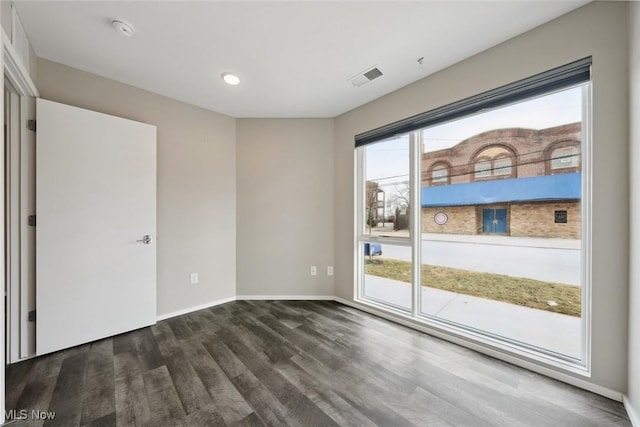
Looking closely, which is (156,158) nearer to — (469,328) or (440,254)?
(440,254)

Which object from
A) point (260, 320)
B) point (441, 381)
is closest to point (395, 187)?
point (441, 381)

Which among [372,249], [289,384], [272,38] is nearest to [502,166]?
[372,249]

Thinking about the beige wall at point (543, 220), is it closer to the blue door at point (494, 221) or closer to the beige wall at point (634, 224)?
the blue door at point (494, 221)

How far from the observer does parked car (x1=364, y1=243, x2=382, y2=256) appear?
2979mm

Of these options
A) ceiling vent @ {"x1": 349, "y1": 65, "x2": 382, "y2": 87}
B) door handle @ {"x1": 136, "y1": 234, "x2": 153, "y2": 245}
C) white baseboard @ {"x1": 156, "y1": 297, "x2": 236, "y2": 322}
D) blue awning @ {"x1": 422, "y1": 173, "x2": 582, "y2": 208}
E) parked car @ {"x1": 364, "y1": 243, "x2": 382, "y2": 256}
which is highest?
ceiling vent @ {"x1": 349, "y1": 65, "x2": 382, "y2": 87}

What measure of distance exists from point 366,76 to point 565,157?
173cm

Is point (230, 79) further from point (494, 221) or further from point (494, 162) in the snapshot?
point (494, 221)

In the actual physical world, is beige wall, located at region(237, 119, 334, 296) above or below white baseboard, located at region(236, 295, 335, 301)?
above

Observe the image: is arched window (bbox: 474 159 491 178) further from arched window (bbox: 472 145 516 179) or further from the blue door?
the blue door

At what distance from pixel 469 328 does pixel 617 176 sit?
5.09ft

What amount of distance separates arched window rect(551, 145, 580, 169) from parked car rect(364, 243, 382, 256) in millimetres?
1734

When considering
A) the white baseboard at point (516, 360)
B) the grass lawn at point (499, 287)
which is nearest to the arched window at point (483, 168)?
the grass lawn at point (499, 287)

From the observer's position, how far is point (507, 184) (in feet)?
6.61

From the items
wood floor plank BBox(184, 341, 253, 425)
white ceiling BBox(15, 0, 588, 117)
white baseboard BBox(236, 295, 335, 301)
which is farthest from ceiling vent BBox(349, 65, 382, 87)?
wood floor plank BBox(184, 341, 253, 425)
